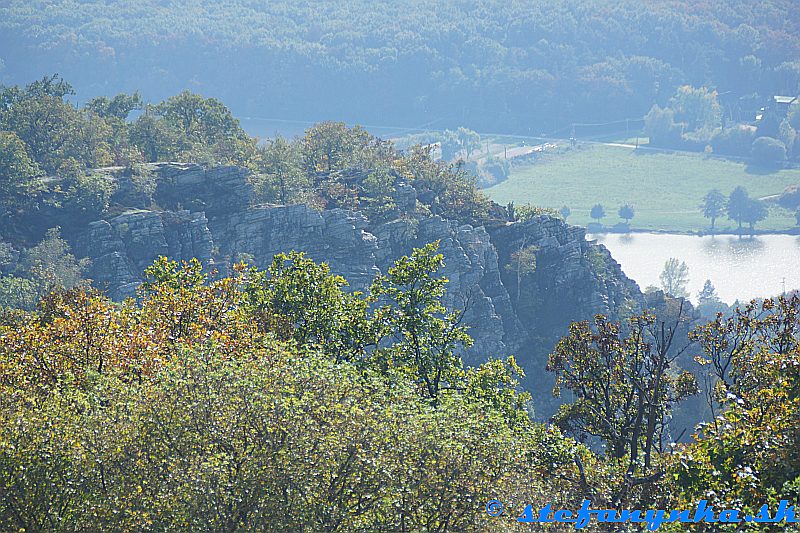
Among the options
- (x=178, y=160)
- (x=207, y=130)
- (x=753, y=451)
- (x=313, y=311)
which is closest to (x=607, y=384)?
(x=753, y=451)

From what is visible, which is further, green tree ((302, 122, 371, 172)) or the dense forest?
green tree ((302, 122, 371, 172))

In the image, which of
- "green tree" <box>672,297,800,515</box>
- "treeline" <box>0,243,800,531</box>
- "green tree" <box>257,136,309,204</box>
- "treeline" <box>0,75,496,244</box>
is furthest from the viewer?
"green tree" <box>257,136,309,204</box>

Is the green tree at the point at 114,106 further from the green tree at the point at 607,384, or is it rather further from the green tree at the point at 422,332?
the green tree at the point at 607,384

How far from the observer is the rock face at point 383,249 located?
338 ft

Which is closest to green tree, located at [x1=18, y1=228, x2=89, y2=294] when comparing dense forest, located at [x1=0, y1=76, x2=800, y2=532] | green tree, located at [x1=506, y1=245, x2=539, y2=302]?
dense forest, located at [x1=0, y1=76, x2=800, y2=532]

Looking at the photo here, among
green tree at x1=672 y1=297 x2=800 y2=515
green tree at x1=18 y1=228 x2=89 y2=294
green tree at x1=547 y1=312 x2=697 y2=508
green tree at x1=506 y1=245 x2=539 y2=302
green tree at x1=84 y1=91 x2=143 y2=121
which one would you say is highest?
green tree at x1=84 y1=91 x2=143 y2=121

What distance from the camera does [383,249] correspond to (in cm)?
11619

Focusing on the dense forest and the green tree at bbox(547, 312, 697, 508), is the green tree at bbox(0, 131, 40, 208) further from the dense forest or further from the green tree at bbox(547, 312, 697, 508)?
the green tree at bbox(547, 312, 697, 508)

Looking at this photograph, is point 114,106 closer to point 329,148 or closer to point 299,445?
point 329,148

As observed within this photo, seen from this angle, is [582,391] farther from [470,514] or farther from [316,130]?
[316,130]

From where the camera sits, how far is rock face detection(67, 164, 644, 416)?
338ft

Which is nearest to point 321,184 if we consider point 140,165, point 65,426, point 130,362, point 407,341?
point 140,165

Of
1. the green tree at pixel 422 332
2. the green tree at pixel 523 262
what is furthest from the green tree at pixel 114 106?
the green tree at pixel 422 332

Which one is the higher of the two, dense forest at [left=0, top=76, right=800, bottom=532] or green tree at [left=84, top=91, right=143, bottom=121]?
green tree at [left=84, top=91, right=143, bottom=121]
